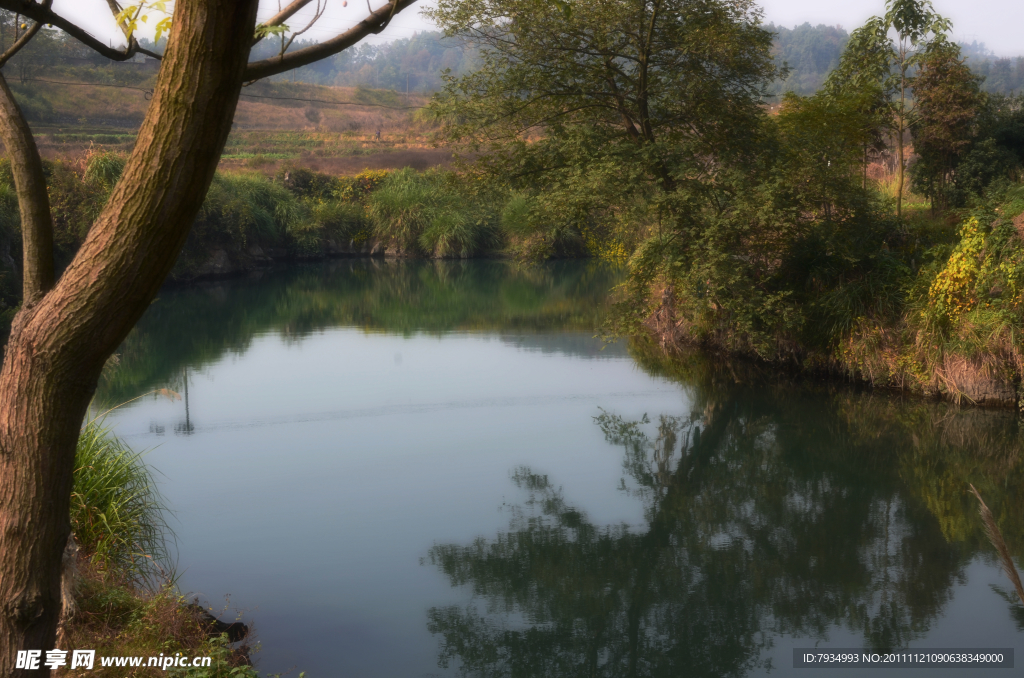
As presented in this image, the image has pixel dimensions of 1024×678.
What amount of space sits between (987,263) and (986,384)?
4.22 feet

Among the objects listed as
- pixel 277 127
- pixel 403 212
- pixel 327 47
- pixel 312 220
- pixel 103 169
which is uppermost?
pixel 277 127

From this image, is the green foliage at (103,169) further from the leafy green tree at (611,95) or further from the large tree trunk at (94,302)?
the large tree trunk at (94,302)

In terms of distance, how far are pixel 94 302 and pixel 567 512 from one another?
5203mm

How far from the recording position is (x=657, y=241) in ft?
36.4

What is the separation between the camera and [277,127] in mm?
59031

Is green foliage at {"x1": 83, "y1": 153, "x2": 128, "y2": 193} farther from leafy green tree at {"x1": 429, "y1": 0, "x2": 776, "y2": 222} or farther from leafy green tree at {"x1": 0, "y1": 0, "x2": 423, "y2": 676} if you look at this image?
leafy green tree at {"x1": 0, "y1": 0, "x2": 423, "y2": 676}

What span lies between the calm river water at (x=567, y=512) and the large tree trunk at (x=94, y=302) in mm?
2551

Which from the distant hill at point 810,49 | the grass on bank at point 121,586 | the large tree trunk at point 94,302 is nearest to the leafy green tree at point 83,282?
the large tree trunk at point 94,302

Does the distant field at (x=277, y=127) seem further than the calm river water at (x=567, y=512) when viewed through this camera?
Yes

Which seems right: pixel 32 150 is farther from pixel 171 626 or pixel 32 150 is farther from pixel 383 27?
pixel 171 626

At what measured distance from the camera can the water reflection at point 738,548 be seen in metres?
4.81

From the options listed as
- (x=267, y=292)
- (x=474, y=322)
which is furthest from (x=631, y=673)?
(x=267, y=292)

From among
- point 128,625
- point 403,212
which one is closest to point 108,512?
point 128,625
